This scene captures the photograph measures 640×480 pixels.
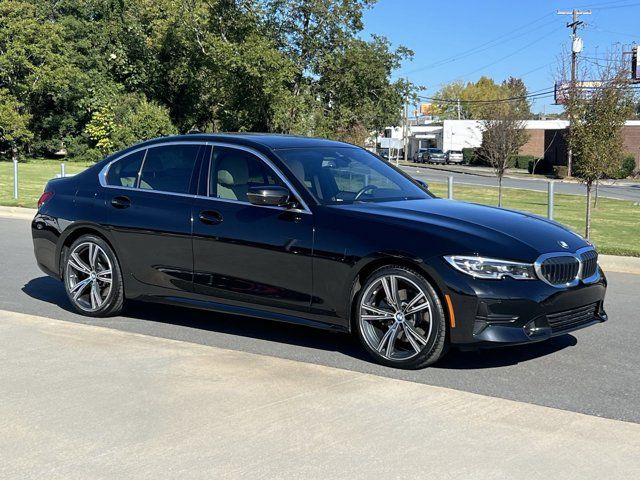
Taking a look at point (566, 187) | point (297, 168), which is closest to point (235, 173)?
point (297, 168)

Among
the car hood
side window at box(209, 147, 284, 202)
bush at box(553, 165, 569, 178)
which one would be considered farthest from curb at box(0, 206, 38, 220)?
bush at box(553, 165, 569, 178)

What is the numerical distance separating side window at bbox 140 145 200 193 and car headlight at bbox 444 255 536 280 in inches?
104

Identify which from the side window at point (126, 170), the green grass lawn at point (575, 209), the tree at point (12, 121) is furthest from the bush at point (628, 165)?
the side window at point (126, 170)

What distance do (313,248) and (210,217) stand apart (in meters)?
1.04

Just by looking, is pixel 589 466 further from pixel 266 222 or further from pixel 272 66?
pixel 272 66

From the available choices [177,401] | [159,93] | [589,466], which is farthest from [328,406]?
[159,93]

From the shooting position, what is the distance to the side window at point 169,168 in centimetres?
669

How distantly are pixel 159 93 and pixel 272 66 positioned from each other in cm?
2259

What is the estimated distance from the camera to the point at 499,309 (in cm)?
520

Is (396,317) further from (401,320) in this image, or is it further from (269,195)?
(269,195)

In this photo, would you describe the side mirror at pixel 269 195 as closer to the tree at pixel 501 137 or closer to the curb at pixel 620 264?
the curb at pixel 620 264

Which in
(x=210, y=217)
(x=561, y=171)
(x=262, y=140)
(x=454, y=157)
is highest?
(x=454, y=157)

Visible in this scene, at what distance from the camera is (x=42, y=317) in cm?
716

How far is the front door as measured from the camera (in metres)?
5.90
